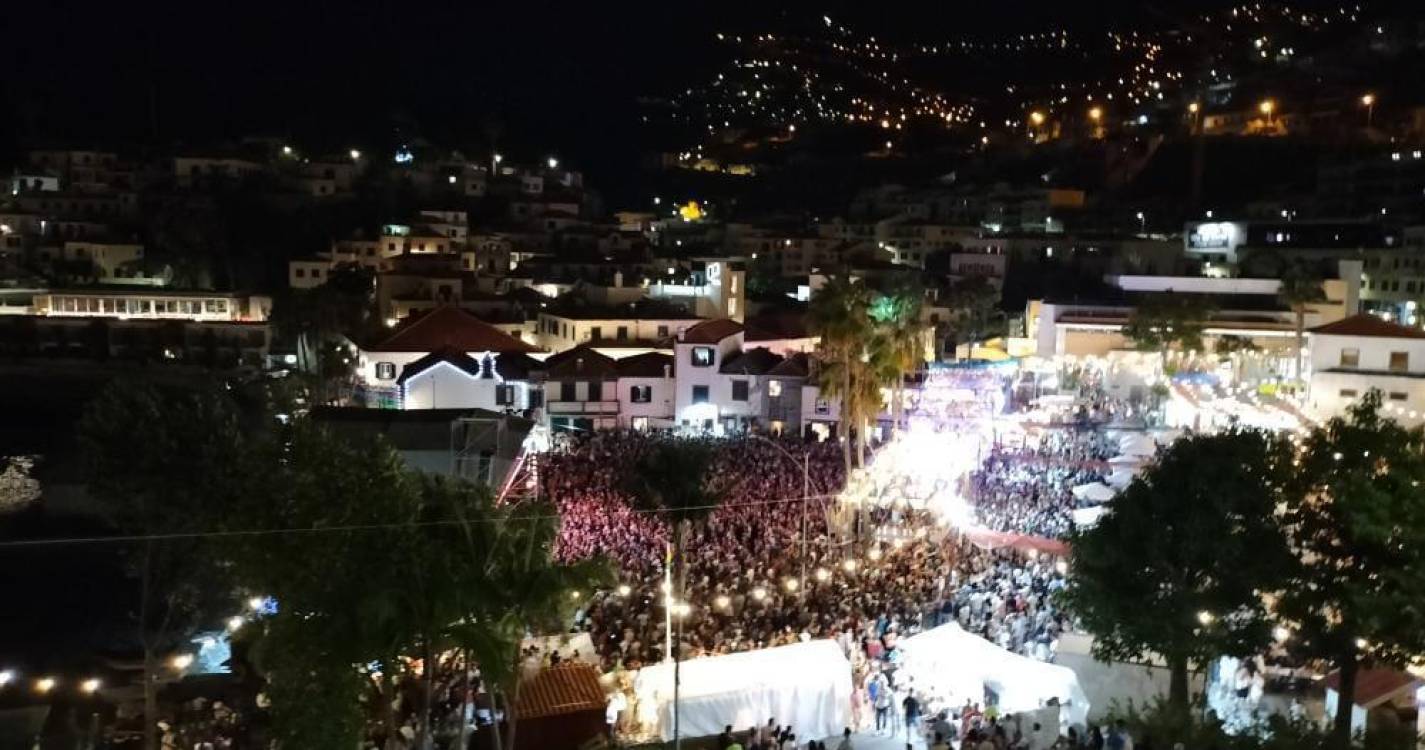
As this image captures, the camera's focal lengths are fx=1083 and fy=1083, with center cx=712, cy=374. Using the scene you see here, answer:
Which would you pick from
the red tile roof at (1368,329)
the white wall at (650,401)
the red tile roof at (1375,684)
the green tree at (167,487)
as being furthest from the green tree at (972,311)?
the green tree at (167,487)

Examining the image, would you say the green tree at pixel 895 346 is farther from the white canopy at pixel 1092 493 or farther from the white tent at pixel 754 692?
the white tent at pixel 754 692

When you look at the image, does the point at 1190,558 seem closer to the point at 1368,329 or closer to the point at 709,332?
the point at 1368,329

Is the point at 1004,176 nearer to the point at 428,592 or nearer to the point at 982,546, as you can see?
the point at 982,546

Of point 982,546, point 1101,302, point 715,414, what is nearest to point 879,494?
point 982,546

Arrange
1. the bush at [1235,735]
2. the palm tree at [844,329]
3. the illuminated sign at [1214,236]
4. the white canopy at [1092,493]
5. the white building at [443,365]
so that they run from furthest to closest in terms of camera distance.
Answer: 1. the illuminated sign at [1214,236]
2. the white building at [443,365]
3. the palm tree at [844,329]
4. the white canopy at [1092,493]
5. the bush at [1235,735]

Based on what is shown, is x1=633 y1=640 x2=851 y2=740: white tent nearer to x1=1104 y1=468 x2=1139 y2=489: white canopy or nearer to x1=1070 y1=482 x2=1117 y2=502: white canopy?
x1=1070 y1=482 x2=1117 y2=502: white canopy

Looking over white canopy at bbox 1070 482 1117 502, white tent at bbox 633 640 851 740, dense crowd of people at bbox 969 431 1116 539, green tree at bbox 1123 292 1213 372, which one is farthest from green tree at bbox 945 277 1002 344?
white tent at bbox 633 640 851 740

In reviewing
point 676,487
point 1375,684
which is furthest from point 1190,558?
point 676,487
